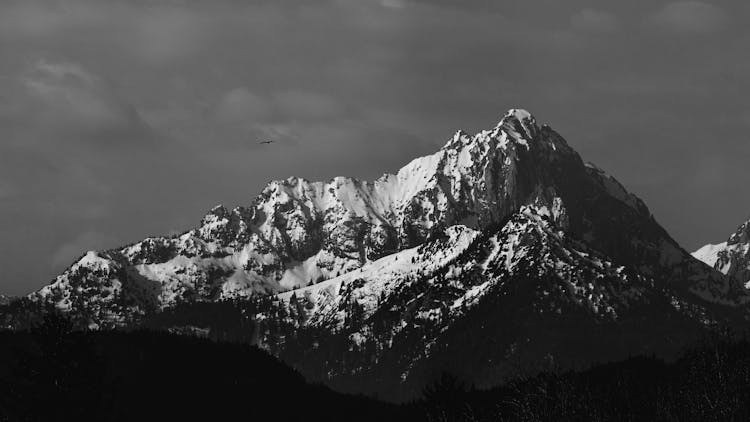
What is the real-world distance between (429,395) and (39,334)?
64.6 m

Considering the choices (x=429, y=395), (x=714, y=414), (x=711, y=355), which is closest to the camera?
(x=714, y=414)

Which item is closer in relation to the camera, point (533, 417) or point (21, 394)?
point (533, 417)

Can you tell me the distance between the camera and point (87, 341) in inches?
4240

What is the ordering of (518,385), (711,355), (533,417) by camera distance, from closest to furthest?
(533,417) < (518,385) < (711,355)

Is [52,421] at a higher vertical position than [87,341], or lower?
lower

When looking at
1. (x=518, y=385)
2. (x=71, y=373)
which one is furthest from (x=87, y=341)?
(x=518, y=385)

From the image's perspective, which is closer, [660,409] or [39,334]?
[39,334]

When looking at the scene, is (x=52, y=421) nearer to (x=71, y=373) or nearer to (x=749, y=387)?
(x=71, y=373)

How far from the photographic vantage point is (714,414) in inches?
4003

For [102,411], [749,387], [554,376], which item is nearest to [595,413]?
[554,376]

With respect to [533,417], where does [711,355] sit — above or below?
above

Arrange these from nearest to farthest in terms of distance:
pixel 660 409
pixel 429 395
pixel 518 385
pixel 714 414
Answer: pixel 714 414 < pixel 518 385 < pixel 660 409 < pixel 429 395

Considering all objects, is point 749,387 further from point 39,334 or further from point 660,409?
point 39,334

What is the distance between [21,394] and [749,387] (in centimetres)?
6737
